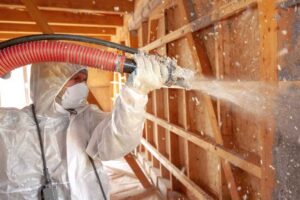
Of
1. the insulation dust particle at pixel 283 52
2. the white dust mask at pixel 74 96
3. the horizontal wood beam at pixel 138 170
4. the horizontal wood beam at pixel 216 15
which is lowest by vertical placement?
the horizontal wood beam at pixel 138 170

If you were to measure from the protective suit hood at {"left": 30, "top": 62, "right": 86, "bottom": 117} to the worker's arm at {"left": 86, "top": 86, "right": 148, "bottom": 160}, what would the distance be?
288mm

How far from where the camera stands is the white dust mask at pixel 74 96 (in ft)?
4.18

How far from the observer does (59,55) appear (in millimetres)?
944

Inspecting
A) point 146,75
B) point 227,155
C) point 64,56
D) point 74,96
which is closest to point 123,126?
point 146,75

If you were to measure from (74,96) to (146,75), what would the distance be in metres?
0.55

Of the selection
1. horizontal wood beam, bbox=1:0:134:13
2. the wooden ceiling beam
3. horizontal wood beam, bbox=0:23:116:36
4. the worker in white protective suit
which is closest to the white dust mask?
the worker in white protective suit

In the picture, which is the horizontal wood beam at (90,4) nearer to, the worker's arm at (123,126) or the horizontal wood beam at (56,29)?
the horizontal wood beam at (56,29)

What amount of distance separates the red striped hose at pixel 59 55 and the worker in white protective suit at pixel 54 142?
11.3 inches

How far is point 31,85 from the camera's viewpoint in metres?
1.33

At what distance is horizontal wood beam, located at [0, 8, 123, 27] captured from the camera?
343 cm

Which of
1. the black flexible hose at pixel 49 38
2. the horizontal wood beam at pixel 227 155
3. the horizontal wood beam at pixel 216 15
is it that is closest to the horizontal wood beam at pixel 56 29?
the horizontal wood beam at pixel 216 15

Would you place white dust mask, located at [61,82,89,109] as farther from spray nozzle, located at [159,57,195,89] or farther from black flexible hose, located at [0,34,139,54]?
Answer: spray nozzle, located at [159,57,195,89]

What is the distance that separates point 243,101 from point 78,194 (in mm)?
1016

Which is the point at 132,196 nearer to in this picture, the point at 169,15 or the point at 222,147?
the point at 222,147
